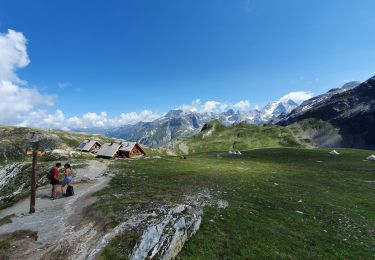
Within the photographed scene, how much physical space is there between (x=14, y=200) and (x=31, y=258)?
22910mm

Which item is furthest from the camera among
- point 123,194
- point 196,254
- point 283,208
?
point 123,194

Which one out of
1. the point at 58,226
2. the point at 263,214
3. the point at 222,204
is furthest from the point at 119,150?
the point at 263,214

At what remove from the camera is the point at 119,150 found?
5079 inches

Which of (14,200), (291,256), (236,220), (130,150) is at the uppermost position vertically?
(130,150)

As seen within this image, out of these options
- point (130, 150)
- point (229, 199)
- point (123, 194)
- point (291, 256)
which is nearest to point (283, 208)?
point (229, 199)

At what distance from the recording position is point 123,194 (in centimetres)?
3547

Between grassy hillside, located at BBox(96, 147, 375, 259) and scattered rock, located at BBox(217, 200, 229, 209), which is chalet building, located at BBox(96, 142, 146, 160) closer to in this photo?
grassy hillside, located at BBox(96, 147, 375, 259)

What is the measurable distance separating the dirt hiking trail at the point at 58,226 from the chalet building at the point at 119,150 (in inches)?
3096

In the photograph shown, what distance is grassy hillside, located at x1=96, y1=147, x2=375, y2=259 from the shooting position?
2181cm

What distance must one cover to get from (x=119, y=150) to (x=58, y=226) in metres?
105

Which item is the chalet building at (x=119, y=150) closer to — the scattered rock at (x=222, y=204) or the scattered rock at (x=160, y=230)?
the scattered rock at (x=222, y=204)

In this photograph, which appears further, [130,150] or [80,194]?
[130,150]

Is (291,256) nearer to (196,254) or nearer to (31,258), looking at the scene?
(196,254)

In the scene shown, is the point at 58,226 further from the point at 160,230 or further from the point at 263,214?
the point at 263,214
